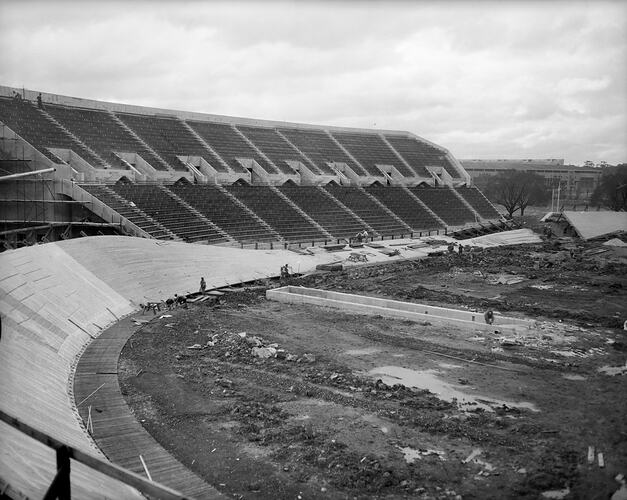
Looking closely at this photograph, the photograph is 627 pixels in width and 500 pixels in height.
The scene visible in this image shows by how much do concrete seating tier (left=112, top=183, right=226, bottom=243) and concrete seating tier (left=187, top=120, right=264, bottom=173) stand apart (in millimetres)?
9802

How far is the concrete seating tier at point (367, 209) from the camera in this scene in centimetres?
A: 4091

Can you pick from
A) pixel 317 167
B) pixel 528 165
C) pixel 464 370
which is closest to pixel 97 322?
pixel 464 370

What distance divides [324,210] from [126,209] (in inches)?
614

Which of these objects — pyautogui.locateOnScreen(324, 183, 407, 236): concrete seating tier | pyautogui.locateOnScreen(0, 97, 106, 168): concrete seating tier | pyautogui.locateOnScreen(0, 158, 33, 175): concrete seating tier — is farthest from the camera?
pyautogui.locateOnScreen(324, 183, 407, 236): concrete seating tier

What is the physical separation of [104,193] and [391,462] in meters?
25.2

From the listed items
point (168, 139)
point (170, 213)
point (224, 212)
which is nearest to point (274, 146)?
point (168, 139)

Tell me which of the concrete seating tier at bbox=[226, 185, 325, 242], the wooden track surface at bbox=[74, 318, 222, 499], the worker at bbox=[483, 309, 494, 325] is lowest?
the wooden track surface at bbox=[74, 318, 222, 499]

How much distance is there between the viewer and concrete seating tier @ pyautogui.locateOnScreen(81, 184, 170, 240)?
1126 inches

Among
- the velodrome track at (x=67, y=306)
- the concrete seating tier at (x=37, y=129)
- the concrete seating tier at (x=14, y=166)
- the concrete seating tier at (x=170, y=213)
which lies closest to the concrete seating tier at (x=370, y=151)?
the concrete seating tier at (x=170, y=213)

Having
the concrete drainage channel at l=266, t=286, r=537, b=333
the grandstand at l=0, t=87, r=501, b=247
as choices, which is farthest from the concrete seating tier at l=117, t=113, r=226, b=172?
the concrete drainage channel at l=266, t=286, r=537, b=333

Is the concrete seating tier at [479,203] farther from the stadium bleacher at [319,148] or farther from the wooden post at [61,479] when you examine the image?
the wooden post at [61,479]

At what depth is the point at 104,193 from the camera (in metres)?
29.8

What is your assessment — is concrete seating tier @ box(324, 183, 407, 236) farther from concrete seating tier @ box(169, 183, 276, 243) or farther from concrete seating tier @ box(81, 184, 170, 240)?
concrete seating tier @ box(81, 184, 170, 240)

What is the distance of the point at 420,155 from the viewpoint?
189 feet
